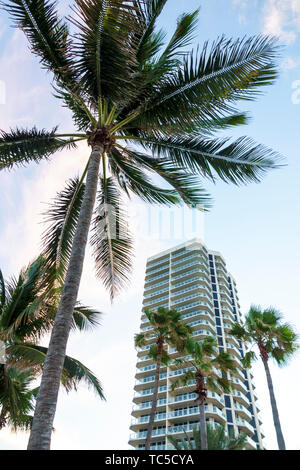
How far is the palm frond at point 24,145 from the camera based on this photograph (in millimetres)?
8008

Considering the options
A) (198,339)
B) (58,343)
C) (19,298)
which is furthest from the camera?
(198,339)

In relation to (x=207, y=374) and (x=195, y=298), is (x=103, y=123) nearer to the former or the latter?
(x=207, y=374)

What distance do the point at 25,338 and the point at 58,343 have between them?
22.4 ft

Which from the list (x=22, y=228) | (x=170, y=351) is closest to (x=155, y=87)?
(x=22, y=228)

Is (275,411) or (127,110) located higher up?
(127,110)

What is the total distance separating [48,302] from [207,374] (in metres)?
15.3

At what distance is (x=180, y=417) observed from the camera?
5294 cm

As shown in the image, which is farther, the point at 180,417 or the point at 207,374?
the point at 180,417

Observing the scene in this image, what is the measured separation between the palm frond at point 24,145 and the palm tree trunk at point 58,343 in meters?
2.01

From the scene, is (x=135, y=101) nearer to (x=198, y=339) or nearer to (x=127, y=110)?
(x=127, y=110)

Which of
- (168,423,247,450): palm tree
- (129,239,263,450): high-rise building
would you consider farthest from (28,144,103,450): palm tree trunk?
(129,239,263,450): high-rise building

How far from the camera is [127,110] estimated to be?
28.1 feet

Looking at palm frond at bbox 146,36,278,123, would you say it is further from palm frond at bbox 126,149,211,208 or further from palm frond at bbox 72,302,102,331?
palm frond at bbox 72,302,102,331

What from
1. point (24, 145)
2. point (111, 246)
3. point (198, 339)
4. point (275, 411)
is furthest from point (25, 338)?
point (198, 339)
